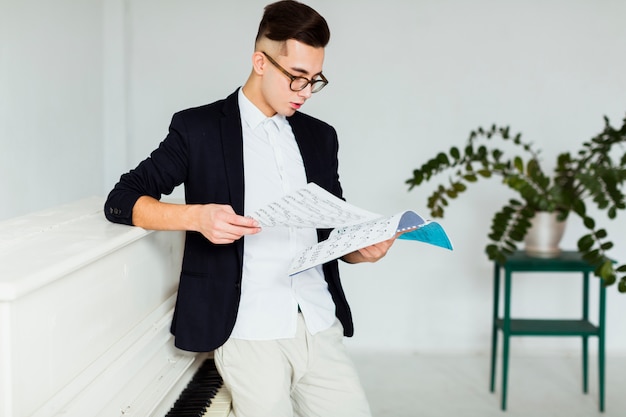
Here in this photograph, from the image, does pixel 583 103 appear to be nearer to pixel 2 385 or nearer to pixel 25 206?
pixel 25 206

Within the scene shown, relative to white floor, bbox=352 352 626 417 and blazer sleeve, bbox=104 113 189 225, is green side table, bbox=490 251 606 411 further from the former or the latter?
blazer sleeve, bbox=104 113 189 225

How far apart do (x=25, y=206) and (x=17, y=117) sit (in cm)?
Answer: 40

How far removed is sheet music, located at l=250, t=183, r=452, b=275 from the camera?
165 centimetres

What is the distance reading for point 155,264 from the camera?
1.99 metres

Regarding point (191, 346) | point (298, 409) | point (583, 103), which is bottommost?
point (298, 409)

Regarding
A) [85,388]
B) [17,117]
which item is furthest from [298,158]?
[17,117]

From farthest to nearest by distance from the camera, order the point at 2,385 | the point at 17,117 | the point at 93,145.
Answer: the point at 93,145 → the point at 17,117 → the point at 2,385

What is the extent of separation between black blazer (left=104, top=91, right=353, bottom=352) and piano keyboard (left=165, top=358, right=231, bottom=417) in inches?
6.2

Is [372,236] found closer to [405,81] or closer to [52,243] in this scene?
[52,243]

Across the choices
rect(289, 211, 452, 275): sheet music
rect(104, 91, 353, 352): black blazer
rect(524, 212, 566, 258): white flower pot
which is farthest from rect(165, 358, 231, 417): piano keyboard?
rect(524, 212, 566, 258): white flower pot

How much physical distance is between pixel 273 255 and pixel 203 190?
0.79 ft

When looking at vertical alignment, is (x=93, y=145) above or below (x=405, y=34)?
below

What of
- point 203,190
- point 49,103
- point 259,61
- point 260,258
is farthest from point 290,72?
point 49,103

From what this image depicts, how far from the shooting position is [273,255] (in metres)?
2.01
